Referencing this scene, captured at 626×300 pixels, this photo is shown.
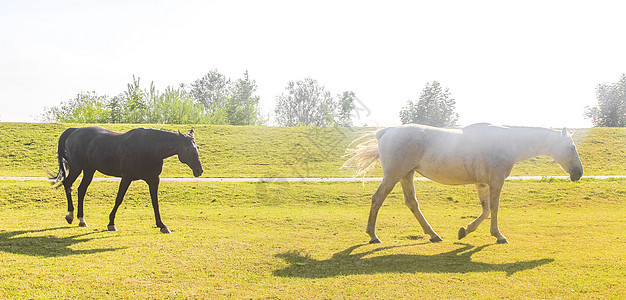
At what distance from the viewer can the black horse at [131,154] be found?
890 cm

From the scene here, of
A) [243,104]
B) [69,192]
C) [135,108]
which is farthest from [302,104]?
[69,192]

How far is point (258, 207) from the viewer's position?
1414 cm

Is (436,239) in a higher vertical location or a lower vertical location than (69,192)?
lower

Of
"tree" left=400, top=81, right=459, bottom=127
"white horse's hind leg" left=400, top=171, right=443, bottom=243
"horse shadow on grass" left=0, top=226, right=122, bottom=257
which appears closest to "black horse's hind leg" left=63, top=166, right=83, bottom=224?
"horse shadow on grass" left=0, top=226, right=122, bottom=257

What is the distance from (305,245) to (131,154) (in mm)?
4019

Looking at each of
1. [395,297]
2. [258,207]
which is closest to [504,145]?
[395,297]

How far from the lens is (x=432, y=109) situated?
6869 cm

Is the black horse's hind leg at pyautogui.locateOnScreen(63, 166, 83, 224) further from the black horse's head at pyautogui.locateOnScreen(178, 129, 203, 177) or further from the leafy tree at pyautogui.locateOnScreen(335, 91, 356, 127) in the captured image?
the leafy tree at pyautogui.locateOnScreen(335, 91, 356, 127)

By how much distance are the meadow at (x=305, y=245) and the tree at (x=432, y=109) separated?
5112 cm

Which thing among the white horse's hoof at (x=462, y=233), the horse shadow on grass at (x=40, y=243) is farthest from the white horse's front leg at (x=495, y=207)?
the horse shadow on grass at (x=40, y=243)

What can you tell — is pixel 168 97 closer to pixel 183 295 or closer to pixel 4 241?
pixel 4 241

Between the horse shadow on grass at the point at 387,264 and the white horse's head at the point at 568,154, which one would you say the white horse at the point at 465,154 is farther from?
the horse shadow on grass at the point at 387,264

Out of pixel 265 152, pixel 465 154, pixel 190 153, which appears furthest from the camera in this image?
pixel 265 152

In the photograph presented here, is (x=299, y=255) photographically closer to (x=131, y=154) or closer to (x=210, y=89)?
(x=131, y=154)
